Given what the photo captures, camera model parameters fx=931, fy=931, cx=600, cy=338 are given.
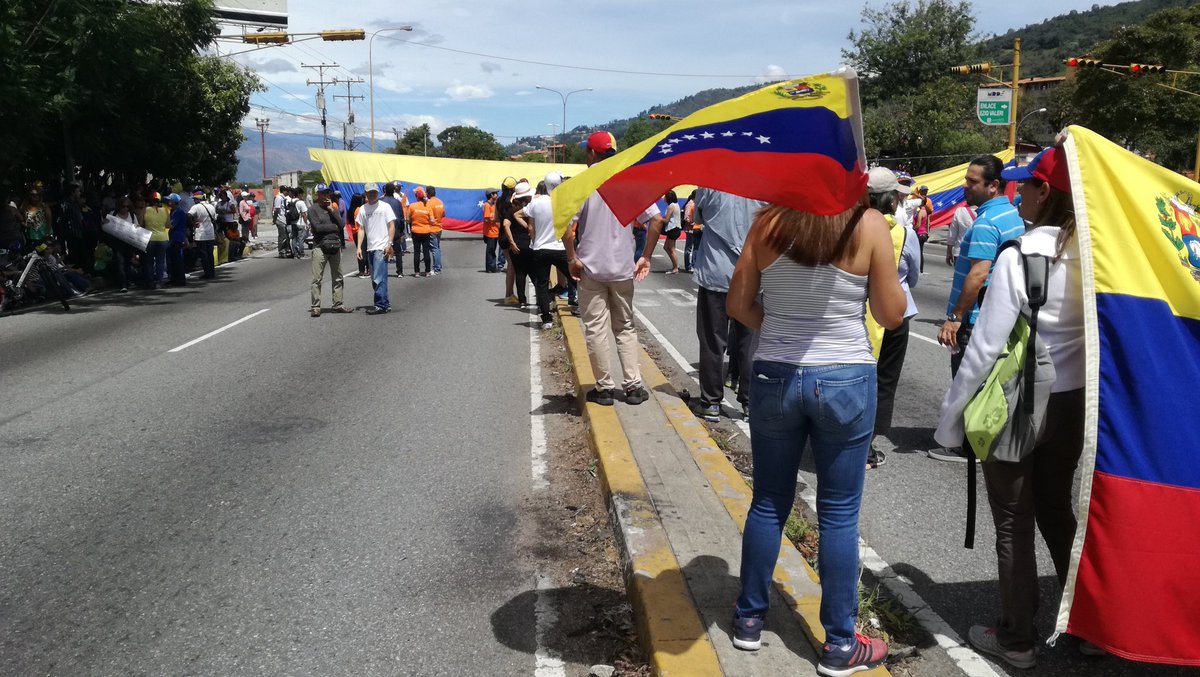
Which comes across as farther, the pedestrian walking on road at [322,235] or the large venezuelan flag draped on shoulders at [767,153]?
the pedestrian walking on road at [322,235]

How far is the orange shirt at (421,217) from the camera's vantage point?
18.3 metres

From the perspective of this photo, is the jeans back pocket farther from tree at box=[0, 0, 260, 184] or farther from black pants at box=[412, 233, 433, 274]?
black pants at box=[412, 233, 433, 274]

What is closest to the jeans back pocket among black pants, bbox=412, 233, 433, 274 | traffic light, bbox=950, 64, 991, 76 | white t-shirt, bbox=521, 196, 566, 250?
white t-shirt, bbox=521, 196, 566, 250

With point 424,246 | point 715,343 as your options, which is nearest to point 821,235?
point 715,343

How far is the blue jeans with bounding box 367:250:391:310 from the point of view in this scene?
1317 centimetres

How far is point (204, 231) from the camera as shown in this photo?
19141 millimetres

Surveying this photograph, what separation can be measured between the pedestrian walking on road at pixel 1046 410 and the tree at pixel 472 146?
112m

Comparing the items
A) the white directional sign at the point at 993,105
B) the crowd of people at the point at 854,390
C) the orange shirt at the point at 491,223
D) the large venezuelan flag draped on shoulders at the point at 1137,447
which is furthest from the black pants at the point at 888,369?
the white directional sign at the point at 993,105

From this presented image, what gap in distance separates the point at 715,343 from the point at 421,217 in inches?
501

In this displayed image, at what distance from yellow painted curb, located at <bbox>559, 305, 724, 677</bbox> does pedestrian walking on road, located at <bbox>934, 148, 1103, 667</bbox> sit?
112 cm

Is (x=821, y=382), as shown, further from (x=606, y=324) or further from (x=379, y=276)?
(x=379, y=276)

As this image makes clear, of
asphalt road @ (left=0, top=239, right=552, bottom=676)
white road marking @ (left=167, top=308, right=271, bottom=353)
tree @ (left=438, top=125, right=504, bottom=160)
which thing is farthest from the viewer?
tree @ (left=438, top=125, right=504, bottom=160)

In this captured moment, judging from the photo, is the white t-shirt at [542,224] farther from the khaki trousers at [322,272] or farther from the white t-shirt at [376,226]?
the khaki trousers at [322,272]

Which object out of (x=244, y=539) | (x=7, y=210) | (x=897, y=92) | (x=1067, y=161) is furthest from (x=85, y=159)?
(x=897, y=92)
